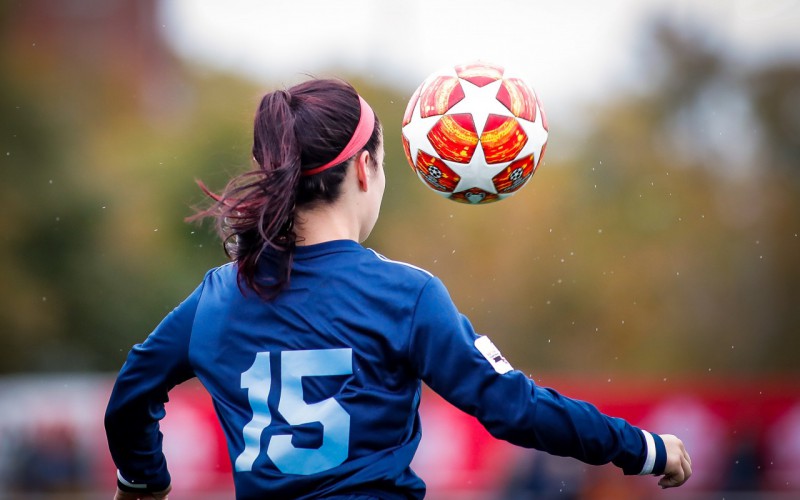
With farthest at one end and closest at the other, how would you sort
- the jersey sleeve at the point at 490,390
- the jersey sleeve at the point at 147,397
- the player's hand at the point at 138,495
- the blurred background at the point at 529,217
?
1. the blurred background at the point at 529,217
2. the player's hand at the point at 138,495
3. the jersey sleeve at the point at 147,397
4. the jersey sleeve at the point at 490,390

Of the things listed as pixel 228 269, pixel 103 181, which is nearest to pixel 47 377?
pixel 103 181

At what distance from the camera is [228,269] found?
2.71 meters

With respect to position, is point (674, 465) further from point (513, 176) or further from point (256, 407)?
point (513, 176)

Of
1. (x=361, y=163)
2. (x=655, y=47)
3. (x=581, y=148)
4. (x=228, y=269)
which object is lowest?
(x=581, y=148)

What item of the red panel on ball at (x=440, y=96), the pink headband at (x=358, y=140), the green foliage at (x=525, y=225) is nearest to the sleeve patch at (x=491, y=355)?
the pink headband at (x=358, y=140)

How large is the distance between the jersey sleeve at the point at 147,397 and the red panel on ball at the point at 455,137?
3.71 feet

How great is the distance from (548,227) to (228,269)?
25630 mm

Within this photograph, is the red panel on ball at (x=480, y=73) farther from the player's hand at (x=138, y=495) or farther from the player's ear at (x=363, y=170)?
the player's hand at (x=138, y=495)

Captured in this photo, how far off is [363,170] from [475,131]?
3.04 ft

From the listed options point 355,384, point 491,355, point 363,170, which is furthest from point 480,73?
point 355,384

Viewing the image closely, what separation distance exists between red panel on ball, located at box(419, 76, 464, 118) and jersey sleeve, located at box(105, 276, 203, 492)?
1187 millimetres

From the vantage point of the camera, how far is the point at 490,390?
243cm

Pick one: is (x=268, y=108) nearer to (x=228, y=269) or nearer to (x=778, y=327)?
(x=228, y=269)

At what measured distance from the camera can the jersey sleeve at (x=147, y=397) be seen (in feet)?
8.85
